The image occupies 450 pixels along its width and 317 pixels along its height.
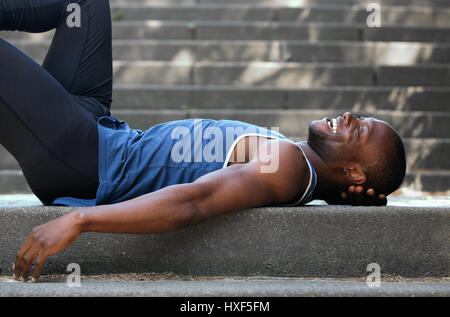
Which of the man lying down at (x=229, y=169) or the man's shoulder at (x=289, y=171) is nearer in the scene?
the man lying down at (x=229, y=169)

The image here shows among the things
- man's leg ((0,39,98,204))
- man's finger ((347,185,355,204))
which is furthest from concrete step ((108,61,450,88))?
man's leg ((0,39,98,204))

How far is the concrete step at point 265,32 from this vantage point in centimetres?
698

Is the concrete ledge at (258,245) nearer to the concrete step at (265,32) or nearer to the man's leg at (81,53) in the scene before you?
the man's leg at (81,53)

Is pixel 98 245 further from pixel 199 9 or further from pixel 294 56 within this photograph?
pixel 199 9

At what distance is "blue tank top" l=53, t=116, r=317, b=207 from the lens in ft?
9.15

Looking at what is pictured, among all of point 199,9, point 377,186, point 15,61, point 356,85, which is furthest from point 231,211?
point 199,9

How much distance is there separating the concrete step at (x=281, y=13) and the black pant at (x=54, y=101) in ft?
14.4

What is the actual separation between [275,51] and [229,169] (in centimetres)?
425

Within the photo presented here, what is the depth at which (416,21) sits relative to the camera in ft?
24.1

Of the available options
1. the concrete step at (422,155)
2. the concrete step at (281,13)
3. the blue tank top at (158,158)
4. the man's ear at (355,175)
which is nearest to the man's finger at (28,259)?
the blue tank top at (158,158)

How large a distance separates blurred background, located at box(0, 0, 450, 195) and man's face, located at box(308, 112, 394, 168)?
2587mm

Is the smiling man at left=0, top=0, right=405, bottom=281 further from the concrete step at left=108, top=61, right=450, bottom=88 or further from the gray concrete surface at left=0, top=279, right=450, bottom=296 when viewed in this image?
the concrete step at left=108, top=61, right=450, bottom=88

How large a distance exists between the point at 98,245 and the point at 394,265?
128cm

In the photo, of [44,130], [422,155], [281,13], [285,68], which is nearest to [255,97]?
[285,68]
